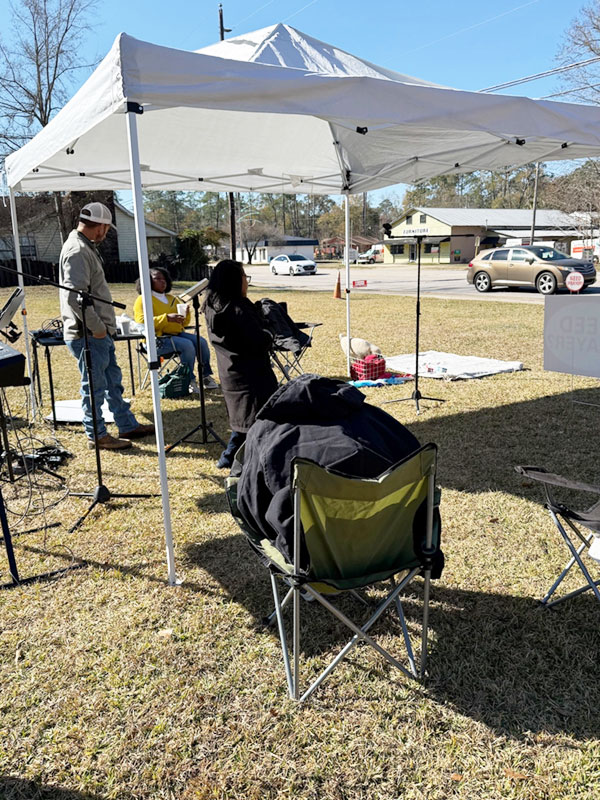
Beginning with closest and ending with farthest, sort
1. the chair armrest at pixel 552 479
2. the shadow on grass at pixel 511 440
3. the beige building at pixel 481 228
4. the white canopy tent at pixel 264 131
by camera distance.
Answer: the chair armrest at pixel 552 479 → the white canopy tent at pixel 264 131 → the shadow on grass at pixel 511 440 → the beige building at pixel 481 228

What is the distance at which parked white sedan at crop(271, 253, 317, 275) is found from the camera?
34.9 m

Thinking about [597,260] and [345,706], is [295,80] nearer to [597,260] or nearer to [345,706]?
[345,706]

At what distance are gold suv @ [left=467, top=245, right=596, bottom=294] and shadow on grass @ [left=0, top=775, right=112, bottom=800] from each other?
19.1 meters

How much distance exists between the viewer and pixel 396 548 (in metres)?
2.24

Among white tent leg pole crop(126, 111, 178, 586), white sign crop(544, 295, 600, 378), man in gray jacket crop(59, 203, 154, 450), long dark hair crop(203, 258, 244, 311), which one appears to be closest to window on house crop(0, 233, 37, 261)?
man in gray jacket crop(59, 203, 154, 450)

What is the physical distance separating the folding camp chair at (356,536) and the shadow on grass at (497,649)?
0.63 feet

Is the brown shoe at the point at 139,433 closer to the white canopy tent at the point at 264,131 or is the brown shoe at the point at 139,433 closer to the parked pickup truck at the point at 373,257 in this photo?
the white canopy tent at the point at 264,131

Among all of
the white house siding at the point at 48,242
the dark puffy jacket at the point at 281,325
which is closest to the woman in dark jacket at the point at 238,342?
the dark puffy jacket at the point at 281,325

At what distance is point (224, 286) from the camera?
394cm

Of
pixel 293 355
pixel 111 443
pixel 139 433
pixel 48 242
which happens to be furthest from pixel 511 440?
pixel 48 242

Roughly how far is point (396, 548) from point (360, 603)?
0.71 m

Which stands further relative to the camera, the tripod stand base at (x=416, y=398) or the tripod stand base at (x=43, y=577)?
the tripod stand base at (x=416, y=398)

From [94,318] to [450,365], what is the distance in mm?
4781

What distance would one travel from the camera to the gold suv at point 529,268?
18453 millimetres
